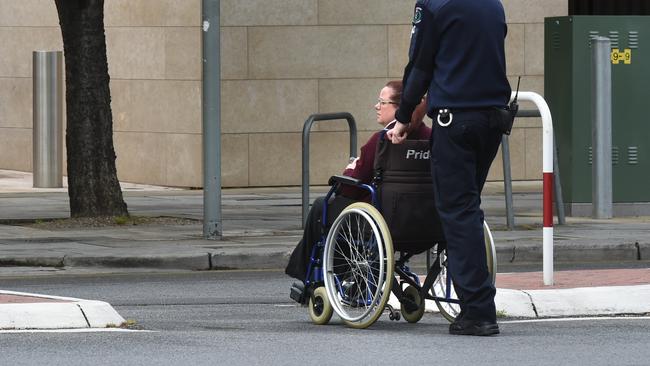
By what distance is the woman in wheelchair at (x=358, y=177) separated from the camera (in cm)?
866

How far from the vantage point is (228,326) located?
884 centimetres

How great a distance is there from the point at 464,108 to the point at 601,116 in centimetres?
737

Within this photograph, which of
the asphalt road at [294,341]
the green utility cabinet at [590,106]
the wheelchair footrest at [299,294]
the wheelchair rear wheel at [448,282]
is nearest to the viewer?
the asphalt road at [294,341]

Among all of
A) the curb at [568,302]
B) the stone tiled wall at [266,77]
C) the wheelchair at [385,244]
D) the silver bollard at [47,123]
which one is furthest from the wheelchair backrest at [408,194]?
the silver bollard at [47,123]

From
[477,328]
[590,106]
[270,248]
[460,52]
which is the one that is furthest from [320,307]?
[590,106]

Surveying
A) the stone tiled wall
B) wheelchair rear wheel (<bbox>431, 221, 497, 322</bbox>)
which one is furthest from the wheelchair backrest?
the stone tiled wall

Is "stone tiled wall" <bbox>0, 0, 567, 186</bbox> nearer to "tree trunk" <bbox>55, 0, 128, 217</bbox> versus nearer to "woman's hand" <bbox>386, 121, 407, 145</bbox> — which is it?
"tree trunk" <bbox>55, 0, 128, 217</bbox>

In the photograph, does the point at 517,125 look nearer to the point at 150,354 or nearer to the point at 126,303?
the point at 126,303

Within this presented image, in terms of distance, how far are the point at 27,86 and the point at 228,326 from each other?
13.9 metres

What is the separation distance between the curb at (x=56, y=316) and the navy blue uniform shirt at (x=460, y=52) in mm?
2123

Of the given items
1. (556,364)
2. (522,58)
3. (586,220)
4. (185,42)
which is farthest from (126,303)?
(522,58)

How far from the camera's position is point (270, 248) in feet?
41.9

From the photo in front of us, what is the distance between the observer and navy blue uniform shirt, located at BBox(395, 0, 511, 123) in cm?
809

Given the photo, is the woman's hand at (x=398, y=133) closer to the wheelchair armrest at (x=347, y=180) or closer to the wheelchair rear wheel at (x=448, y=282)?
the wheelchair armrest at (x=347, y=180)
